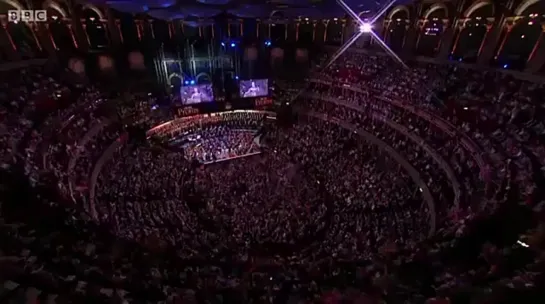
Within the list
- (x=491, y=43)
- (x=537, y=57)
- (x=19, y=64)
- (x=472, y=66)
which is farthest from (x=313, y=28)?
(x=19, y=64)

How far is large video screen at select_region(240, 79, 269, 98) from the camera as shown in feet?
121

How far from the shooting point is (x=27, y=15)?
1179 inches

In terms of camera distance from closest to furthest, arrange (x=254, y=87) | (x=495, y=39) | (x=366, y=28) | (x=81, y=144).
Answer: (x=81, y=144), (x=495, y=39), (x=366, y=28), (x=254, y=87)

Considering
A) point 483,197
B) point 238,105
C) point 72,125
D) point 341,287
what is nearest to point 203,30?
point 238,105

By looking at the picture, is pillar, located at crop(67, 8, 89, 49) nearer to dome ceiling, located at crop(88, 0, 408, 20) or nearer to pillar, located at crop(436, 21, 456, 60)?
dome ceiling, located at crop(88, 0, 408, 20)

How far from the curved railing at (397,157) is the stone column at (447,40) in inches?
310

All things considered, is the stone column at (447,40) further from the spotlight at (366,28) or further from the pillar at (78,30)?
the pillar at (78,30)

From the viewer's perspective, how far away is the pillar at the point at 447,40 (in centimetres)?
2872

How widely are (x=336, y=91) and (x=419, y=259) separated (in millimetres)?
23179

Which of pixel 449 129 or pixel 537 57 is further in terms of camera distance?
pixel 449 129

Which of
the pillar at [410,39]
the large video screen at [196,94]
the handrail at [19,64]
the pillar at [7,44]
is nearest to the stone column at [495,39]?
the pillar at [410,39]

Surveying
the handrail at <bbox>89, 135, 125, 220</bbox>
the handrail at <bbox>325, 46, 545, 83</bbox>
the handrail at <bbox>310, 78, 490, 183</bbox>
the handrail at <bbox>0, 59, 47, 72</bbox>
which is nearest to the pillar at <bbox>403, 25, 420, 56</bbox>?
the handrail at <bbox>325, 46, 545, 83</bbox>

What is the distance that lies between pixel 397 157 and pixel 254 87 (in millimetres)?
16133

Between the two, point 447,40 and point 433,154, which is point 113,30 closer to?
point 447,40
